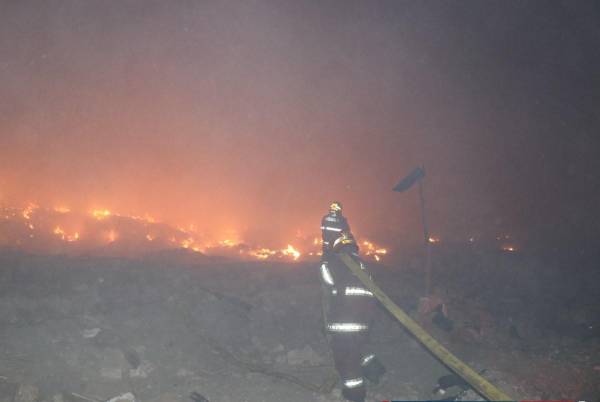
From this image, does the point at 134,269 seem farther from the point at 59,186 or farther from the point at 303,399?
the point at 59,186

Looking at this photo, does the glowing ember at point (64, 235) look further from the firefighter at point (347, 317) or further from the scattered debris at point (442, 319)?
the scattered debris at point (442, 319)

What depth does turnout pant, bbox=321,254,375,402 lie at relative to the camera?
18.7ft

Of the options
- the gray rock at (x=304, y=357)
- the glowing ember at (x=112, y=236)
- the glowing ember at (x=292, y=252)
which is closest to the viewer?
the gray rock at (x=304, y=357)

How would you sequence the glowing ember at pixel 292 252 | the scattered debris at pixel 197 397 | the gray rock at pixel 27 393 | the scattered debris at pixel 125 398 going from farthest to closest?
the glowing ember at pixel 292 252 < the scattered debris at pixel 197 397 < the scattered debris at pixel 125 398 < the gray rock at pixel 27 393

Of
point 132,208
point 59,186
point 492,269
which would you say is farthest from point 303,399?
point 59,186

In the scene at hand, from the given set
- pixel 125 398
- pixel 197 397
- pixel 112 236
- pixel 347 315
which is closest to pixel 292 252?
pixel 112 236

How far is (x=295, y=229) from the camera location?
78.5 ft

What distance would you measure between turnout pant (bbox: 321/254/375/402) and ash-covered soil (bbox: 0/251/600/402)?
0.50 metres

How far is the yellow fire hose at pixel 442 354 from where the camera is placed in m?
4.54

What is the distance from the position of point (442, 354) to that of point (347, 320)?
5.22ft

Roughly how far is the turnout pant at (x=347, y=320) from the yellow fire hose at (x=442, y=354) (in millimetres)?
200

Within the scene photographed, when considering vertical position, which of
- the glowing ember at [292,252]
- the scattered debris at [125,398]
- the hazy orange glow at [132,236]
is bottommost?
the scattered debris at [125,398]

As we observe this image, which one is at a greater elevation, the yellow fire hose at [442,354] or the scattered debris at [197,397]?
the yellow fire hose at [442,354]

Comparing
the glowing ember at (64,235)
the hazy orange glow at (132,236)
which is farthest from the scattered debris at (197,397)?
the glowing ember at (64,235)
